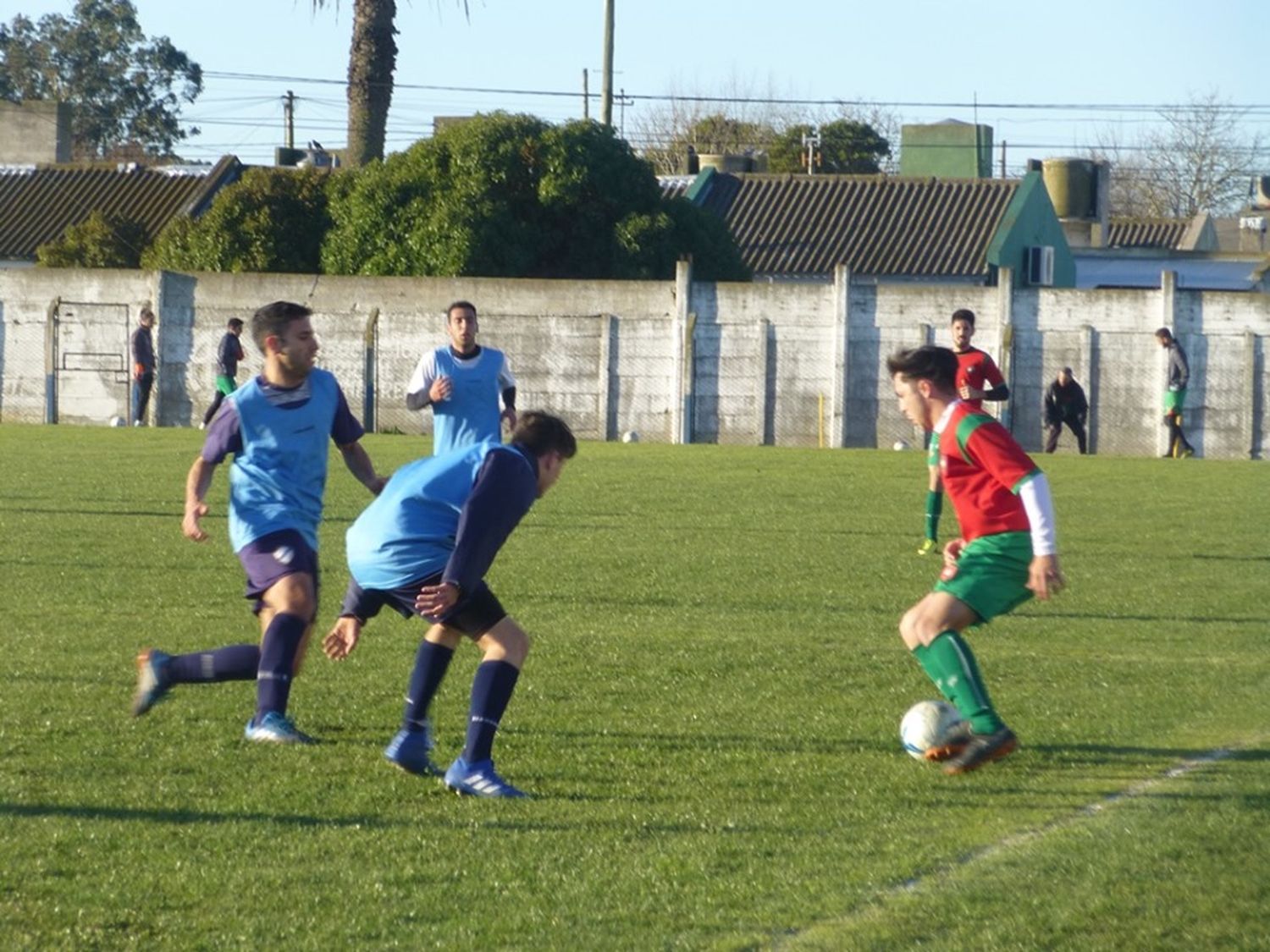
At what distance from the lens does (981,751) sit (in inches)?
241

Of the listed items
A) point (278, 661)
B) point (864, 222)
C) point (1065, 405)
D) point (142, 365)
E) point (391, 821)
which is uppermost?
point (864, 222)

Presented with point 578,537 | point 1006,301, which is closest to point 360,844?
point 578,537

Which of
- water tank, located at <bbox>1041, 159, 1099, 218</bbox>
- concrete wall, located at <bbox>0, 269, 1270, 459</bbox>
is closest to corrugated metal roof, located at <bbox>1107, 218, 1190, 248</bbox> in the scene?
water tank, located at <bbox>1041, 159, 1099, 218</bbox>

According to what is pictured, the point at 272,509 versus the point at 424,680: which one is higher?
the point at 272,509

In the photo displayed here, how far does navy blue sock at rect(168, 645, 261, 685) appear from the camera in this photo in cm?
666

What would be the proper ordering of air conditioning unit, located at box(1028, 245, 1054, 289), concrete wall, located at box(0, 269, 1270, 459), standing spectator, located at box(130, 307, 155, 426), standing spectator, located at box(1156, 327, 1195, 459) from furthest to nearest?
air conditioning unit, located at box(1028, 245, 1054, 289), standing spectator, located at box(130, 307, 155, 426), concrete wall, located at box(0, 269, 1270, 459), standing spectator, located at box(1156, 327, 1195, 459)

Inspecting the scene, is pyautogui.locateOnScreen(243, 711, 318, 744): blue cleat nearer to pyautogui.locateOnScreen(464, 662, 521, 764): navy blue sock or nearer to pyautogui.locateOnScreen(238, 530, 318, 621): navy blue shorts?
pyautogui.locateOnScreen(238, 530, 318, 621): navy blue shorts

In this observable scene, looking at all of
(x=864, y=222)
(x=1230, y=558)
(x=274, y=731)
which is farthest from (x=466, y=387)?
(x=864, y=222)

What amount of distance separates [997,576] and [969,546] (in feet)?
0.56

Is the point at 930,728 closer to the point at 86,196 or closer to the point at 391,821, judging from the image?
the point at 391,821

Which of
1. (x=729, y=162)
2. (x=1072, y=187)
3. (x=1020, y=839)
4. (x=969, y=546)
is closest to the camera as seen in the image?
(x=1020, y=839)

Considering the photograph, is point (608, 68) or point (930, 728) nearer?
point (930, 728)

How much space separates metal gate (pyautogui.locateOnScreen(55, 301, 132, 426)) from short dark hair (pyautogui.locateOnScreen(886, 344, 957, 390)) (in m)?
28.1

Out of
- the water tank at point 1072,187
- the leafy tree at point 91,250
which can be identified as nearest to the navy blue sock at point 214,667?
the leafy tree at point 91,250
